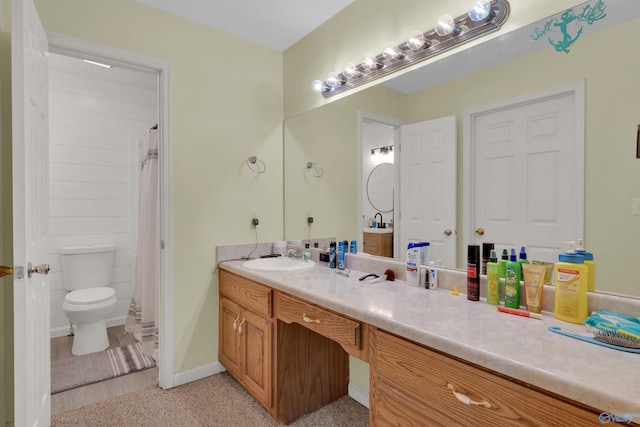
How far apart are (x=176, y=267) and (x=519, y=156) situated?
205 cm

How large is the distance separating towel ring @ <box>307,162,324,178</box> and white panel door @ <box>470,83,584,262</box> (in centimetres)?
115

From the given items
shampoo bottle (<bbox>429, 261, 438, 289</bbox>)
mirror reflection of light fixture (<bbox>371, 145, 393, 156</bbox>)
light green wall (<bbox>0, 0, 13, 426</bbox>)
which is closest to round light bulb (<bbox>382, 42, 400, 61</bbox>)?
mirror reflection of light fixture (<bbox>371, 145, 393, 156</bbox>)

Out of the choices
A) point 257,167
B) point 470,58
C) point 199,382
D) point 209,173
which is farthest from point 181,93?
point 199,382

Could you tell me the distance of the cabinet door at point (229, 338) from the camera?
2.17m

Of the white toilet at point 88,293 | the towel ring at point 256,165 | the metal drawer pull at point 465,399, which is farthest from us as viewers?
the white toilet at point 88,293

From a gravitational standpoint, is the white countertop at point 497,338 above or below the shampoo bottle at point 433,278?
below

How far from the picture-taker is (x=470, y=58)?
5.12 feet

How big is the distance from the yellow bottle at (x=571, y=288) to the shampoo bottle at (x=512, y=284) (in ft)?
0.39

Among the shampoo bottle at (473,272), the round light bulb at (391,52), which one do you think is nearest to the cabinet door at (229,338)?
the shampoo bottle at (473,272)

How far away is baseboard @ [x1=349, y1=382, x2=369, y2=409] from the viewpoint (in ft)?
6.66

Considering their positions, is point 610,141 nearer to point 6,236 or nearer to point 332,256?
point 332,256

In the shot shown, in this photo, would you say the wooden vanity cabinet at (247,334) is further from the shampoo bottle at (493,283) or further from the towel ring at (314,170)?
the shampoo bottle at (493,283)

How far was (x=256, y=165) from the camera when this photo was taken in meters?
2.61

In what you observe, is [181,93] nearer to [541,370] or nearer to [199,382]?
[199,382]
